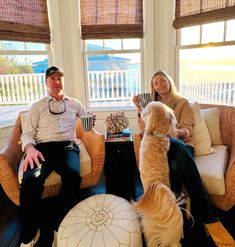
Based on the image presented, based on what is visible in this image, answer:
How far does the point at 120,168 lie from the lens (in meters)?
2.21

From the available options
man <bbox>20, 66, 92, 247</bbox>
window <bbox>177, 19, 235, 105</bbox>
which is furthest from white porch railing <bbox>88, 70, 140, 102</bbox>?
man <bbox>20, 66, 92, 247</bbox>

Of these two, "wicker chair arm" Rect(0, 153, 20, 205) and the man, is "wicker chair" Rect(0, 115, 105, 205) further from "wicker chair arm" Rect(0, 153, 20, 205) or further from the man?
the man

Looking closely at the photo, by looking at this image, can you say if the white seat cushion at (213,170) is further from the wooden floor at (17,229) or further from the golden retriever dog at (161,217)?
the golden retriever dog at (161,217)

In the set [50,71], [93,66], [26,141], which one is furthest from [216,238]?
[93,66]

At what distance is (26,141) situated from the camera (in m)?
1.90

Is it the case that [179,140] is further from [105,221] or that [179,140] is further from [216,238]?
[105,221]

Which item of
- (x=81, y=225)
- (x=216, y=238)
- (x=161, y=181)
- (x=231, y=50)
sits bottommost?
(x=216, y=238)

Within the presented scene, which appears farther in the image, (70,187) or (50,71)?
(50,71)

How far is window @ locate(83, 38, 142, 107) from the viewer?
280 cm

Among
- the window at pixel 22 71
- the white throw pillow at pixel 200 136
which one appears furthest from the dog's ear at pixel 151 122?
the window at pixel 22 71

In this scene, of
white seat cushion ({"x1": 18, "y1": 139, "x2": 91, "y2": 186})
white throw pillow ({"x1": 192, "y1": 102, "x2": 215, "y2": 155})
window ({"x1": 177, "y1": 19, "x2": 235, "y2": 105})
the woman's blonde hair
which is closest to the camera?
white seat cushion ({"x1": 18, "y1": 139, "x2": 91, "y2": 186})

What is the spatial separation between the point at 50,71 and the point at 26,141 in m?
0.61

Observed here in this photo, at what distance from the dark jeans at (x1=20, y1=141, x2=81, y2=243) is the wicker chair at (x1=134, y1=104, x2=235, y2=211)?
1.78 feet

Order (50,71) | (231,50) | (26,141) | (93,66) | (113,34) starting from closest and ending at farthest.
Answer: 1. (26,141)
2. (50,71)
3. (231,50)
4. (113,34)
5. (93,66)
